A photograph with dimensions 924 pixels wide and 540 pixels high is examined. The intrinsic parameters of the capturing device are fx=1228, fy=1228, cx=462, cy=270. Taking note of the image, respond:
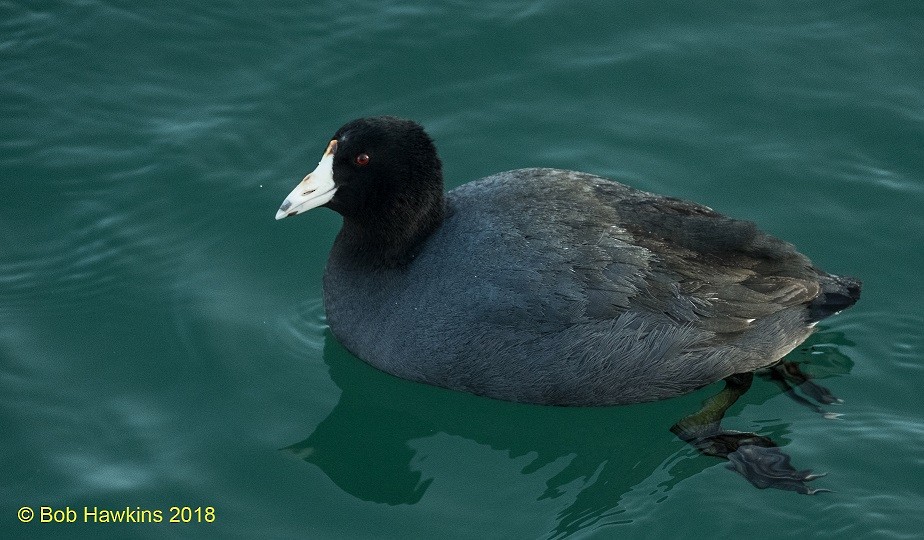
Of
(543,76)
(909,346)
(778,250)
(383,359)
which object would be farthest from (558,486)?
(543,76)

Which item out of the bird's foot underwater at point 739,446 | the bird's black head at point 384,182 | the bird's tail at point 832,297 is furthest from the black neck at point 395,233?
the bird's tail at point 832,297

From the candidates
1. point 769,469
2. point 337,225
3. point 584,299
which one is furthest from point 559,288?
point 337,225

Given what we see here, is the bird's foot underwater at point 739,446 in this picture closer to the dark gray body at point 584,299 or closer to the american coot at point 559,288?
the american coot at point 559,288

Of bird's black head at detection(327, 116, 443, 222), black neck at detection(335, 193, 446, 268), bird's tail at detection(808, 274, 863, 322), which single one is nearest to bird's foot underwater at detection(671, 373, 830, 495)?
bird's tail at detection(808, 274, 863, 322)

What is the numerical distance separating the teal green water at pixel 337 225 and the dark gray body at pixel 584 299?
1.23 ft

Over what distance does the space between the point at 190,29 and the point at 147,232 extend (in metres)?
2.40

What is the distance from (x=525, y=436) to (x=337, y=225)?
8.02 ft

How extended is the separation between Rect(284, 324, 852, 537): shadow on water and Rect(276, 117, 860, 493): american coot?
18 cm

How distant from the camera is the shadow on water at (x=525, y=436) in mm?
7535

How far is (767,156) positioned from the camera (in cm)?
972

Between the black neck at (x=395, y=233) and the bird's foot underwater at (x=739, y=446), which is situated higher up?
the black neck at (x=395, y=233)

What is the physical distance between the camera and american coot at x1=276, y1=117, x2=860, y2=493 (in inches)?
300

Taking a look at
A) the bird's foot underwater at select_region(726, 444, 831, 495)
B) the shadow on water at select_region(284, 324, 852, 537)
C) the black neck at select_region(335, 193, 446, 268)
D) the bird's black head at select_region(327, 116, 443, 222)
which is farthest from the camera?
the black neck at select_region(335, 193, 446, 268)

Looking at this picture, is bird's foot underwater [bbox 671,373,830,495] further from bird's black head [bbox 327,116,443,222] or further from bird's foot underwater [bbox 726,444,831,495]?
bird's black head [bbox 327,116,443,222]
